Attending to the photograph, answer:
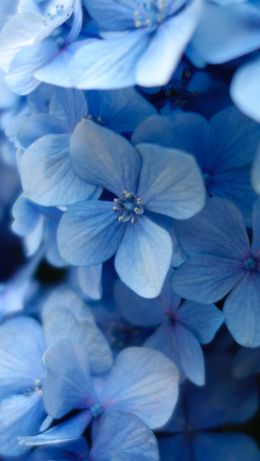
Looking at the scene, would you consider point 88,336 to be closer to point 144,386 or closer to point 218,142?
point 144,386

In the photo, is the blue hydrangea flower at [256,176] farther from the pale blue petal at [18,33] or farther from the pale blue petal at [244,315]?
the pale blue petal at [18,33]

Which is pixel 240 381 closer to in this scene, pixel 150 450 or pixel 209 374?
pixel 209 374

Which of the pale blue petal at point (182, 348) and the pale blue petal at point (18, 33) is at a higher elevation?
the pale blue petal at point (18, 33)

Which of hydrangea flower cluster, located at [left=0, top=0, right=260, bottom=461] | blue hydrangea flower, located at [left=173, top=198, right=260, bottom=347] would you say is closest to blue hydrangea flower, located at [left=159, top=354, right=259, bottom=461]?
hydrangea flower cluster, located at [left=0, top=0, right=260, bottom=461]

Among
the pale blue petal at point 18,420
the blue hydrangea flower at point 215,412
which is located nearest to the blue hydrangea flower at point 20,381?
the pale blue petal at point 18,420

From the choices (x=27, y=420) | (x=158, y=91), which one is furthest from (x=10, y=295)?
(x=158, y=91)

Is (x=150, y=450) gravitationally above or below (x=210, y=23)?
below

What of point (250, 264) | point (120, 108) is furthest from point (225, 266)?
point (120, 108)

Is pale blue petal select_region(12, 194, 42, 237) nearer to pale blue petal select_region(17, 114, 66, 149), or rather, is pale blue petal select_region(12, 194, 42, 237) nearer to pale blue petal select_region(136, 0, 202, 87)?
pale blue petal select_region(17, 114, 66, 149)
